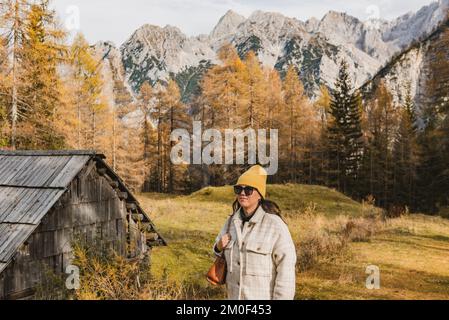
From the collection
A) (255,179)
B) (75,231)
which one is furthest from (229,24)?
(255,179)

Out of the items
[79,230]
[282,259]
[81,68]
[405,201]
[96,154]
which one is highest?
[81,68]

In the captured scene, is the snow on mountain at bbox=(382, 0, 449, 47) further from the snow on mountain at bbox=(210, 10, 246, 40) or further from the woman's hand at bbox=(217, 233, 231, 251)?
the woman's hand at bbox=(217, 233, 231, 251)

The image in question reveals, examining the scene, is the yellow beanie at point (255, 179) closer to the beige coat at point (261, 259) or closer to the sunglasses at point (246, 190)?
the sunglasses at point (246, 190)

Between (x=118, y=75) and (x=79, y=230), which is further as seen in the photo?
(x=118, y=75)

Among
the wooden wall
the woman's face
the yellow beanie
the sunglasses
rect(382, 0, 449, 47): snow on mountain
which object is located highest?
rect(382, 0, 449, 47): snow on mountain

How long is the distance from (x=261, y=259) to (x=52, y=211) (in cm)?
734

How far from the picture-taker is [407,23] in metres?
196

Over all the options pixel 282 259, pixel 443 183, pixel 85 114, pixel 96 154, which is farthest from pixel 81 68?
pixel 443 183

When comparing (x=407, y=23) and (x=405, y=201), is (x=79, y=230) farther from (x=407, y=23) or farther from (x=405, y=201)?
(x=407, y=23)

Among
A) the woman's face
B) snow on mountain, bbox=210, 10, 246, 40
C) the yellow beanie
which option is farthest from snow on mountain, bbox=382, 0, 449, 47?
the woman's face

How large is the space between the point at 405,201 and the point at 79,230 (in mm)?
46144

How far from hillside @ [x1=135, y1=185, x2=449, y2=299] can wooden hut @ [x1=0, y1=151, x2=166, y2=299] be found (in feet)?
8.36

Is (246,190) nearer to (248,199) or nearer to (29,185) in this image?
(248,199)

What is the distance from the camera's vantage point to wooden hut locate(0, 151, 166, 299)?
28.8 ft
